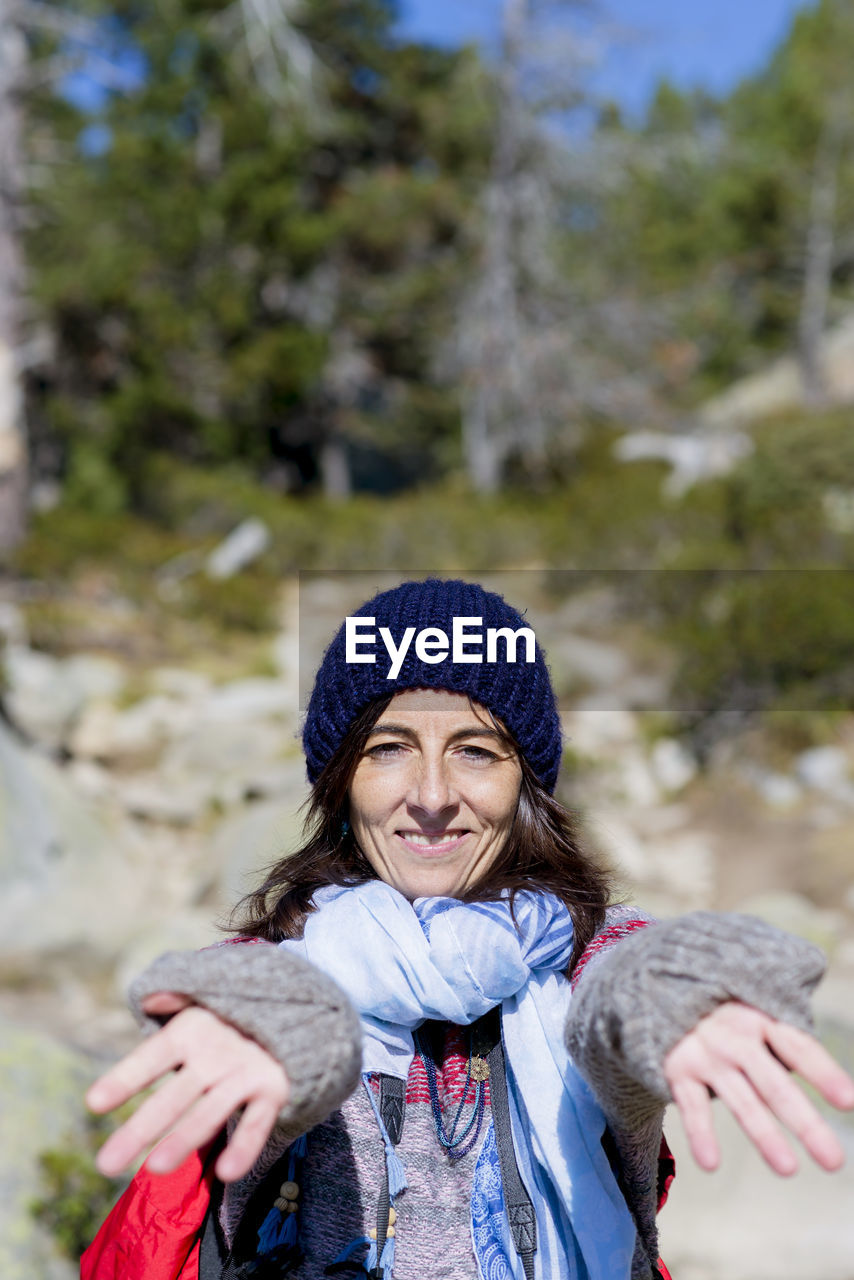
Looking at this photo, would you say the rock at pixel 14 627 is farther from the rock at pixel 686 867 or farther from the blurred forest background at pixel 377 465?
the rock at pixel 686 867

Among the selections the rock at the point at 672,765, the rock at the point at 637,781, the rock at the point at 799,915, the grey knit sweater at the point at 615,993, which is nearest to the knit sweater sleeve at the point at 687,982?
the grey knit sweater at the point at 615,993

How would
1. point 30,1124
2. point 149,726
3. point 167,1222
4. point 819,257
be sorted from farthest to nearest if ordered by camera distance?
1. point 819,257
2. point 149,726
3. point 30,1124
4. point 167,1222

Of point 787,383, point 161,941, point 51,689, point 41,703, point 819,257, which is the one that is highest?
point 819,257

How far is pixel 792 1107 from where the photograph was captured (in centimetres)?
104

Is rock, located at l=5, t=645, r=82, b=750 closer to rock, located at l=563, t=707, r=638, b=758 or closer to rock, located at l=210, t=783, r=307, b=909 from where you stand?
rock, located at l=210, t=783, r=307, b=909

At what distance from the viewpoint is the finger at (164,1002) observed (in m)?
1.12

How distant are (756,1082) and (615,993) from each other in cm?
17

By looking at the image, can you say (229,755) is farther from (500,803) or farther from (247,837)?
(500,803)

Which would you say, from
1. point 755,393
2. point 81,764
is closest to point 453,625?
point 81,764

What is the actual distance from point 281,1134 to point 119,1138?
337 millimetres

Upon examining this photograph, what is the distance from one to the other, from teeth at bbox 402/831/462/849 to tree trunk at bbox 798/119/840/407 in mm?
21156

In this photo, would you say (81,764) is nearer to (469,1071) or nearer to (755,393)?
(469,1071)

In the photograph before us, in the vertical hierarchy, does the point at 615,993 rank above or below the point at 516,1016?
above

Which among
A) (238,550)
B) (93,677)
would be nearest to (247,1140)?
(93,677)
